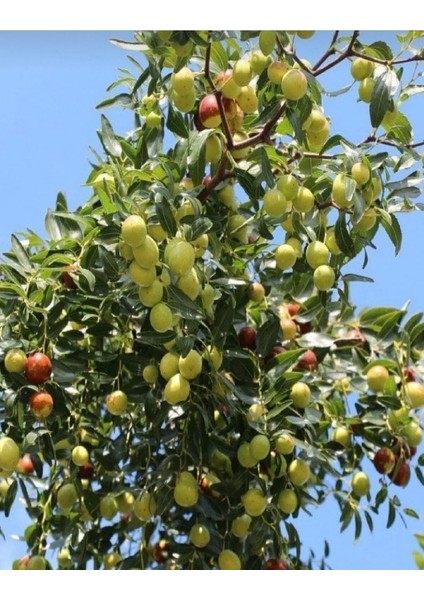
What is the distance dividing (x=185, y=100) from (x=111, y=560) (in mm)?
1344

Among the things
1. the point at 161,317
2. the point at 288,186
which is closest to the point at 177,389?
the point at 161,317

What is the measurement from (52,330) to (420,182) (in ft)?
3.39

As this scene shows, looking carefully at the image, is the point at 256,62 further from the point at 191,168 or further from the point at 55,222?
the point at 55,222

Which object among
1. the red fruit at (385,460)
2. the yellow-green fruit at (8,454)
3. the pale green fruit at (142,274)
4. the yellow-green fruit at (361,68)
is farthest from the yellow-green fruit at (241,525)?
the yellow-green fruit at (361,68)

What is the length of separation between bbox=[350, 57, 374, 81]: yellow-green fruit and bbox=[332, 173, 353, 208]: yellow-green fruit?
0.87 feet

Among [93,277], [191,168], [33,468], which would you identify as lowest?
[33,468]

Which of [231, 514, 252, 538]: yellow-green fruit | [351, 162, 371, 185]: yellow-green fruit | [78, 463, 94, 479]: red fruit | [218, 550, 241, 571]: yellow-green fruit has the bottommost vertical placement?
[218, 550, 241, 571]: yellow-green fruit

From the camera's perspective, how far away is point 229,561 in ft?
8.95

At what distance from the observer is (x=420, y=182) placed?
2787 millimetres

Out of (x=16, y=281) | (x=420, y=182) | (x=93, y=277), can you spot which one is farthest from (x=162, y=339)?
(x=420, y=182)

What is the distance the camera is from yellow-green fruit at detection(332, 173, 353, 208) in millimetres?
2521

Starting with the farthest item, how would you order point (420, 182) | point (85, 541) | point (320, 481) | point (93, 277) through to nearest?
1. point (320, 481)
2. point (85, 541)
3. point (420, 182)
4. point (93, 277)

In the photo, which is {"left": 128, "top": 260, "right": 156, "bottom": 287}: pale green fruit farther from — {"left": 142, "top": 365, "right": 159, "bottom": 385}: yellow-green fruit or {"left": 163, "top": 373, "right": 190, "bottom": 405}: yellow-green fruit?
{"left": 142, "top": 365, "right": 159, "bottom": 385}: yellow-green fruit

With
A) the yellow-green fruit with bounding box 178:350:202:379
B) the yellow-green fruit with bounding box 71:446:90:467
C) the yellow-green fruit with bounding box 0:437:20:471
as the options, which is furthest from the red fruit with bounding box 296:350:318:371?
the yellow-green fruit with bounding box 0:437:20:471
